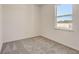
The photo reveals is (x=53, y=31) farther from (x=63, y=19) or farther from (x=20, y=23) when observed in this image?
(x=20, y=23)

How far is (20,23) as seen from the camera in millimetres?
1404

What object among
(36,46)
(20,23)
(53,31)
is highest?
(20,23)

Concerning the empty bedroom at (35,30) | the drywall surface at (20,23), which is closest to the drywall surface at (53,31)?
the empty bedroom at (35,30)

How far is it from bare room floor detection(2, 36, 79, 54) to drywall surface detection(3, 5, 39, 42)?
7 cm

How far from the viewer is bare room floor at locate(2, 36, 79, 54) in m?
1.34

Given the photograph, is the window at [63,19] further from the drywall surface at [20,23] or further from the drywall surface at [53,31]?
the drywall surface at [20,23]

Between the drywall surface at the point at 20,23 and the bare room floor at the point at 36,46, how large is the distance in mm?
70

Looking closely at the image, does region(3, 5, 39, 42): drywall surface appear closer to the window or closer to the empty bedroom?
the empty bedroom

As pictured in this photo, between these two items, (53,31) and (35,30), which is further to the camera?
(53,31)

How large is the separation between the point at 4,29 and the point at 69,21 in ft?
3.09

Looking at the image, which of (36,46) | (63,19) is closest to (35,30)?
(36,46)

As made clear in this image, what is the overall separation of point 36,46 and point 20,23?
0.38 meters

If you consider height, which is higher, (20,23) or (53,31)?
(20,23)

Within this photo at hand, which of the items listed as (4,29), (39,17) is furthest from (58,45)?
(4,29)
